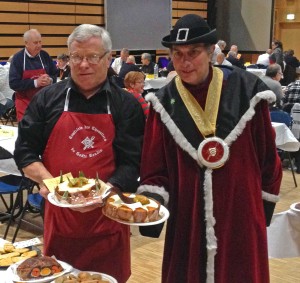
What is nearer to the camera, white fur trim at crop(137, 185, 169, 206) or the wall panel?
white fur trim at crop(137, 185, 169, 206)

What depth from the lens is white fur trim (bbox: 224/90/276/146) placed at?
6.53 feet

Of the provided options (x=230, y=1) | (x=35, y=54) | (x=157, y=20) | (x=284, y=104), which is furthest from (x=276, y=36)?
(x=35, y=54)

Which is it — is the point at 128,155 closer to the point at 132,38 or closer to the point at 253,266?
the point at 253,266

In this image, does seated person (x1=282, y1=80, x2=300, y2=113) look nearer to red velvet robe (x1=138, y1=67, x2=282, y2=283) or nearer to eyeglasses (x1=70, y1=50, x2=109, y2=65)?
red velvet robe (x1=138, y1=67, x2=282, y2=283)

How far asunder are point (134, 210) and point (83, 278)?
12.5 inches

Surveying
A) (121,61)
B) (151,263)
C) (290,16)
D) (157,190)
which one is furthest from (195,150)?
(290,16)

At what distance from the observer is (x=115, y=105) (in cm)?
221

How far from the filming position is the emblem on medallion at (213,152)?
77.4 inches

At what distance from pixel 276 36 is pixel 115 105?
20.7 meters

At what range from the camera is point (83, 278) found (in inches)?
76.8

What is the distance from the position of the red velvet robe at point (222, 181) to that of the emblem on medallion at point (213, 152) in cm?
4

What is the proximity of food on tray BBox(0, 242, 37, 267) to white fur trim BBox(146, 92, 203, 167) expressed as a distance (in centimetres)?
80

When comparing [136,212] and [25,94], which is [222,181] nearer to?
[136,212]

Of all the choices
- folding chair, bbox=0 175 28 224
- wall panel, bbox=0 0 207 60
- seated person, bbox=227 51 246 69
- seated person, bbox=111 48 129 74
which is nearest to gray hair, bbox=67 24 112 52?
folding chair, bbox=0 175 28 224
